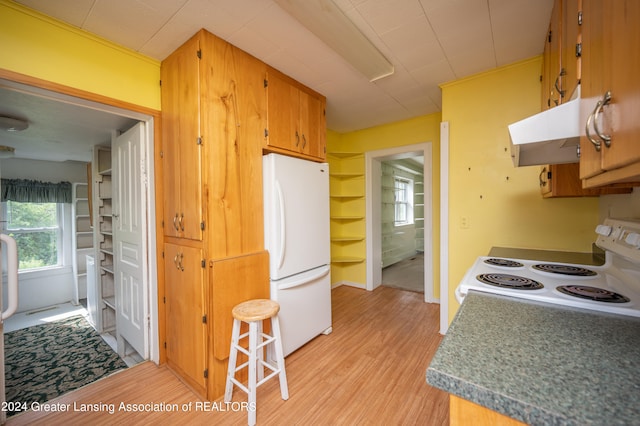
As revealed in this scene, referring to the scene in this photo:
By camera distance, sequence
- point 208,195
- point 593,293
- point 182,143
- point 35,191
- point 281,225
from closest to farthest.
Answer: point 593,293
point 208,195
point 182,143
point 281,225
point 35,191

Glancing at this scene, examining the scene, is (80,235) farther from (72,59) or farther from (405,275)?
(405,275)

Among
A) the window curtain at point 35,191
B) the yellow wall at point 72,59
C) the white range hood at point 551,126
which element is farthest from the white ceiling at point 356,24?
the window curtain at point 35,191

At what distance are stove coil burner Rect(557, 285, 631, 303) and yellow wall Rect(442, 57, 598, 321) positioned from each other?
1157 millimetres

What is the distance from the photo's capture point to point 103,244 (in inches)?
117

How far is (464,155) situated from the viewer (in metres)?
2.36

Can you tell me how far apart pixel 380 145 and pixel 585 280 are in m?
2.85

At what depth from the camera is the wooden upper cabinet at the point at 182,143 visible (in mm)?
1640

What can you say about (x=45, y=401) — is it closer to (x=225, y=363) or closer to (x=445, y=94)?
(x=225, y=363)

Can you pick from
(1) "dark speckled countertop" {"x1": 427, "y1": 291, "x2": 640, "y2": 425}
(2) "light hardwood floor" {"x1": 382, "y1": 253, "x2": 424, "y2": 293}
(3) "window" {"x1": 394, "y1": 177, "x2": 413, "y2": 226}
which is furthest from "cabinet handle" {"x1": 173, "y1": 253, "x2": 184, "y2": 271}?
(3) "window" {"x1": 394, "y1": 177, "x2": 413, "y2": 226}

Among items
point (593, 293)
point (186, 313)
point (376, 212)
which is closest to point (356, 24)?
point (593, 293)

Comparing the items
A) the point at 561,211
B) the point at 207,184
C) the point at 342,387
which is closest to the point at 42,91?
the point at 207,184

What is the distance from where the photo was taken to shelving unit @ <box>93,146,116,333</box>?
112 inches

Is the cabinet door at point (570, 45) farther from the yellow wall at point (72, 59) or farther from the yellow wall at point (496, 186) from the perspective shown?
the yellow wall at point (72, 59)

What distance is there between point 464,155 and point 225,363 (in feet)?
8.96
